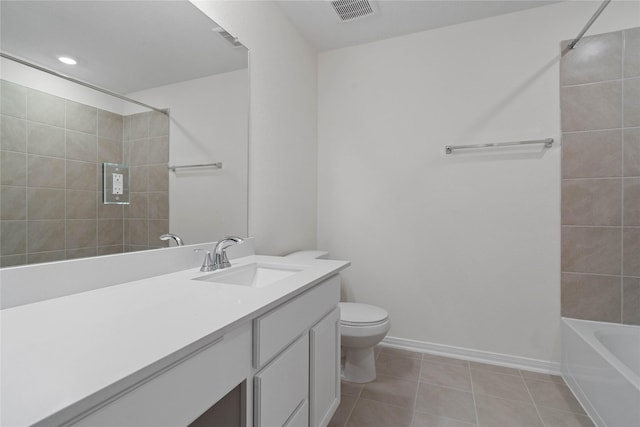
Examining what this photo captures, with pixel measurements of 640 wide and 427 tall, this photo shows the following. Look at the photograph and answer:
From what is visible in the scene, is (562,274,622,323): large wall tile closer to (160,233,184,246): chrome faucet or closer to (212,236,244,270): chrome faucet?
(212,236,244,270): chrome faucet

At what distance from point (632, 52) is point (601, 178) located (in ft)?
2.44

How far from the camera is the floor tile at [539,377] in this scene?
1936mm

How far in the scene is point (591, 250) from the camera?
1.93 m

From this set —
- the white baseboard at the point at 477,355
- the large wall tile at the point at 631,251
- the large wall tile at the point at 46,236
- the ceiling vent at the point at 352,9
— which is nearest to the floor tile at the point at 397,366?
the white baseboard at the point at 477,355

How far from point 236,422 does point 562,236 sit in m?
2.17

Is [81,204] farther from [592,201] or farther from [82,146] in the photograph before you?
[592,201]

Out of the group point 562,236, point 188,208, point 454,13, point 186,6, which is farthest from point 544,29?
point 188,208

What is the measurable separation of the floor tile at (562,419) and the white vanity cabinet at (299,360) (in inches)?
43.2

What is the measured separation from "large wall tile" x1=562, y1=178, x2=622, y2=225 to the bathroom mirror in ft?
6.82

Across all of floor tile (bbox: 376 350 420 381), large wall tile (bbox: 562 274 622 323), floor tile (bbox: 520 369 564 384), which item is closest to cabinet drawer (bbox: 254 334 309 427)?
floor tile (bbox: 376 350 420 381)

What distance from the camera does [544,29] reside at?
2.03 m

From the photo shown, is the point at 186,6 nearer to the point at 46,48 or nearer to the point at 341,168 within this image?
the point at 46,48

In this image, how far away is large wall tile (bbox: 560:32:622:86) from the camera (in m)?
1.86

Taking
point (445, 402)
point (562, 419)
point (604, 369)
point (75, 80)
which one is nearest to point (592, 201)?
point (604, 369)
